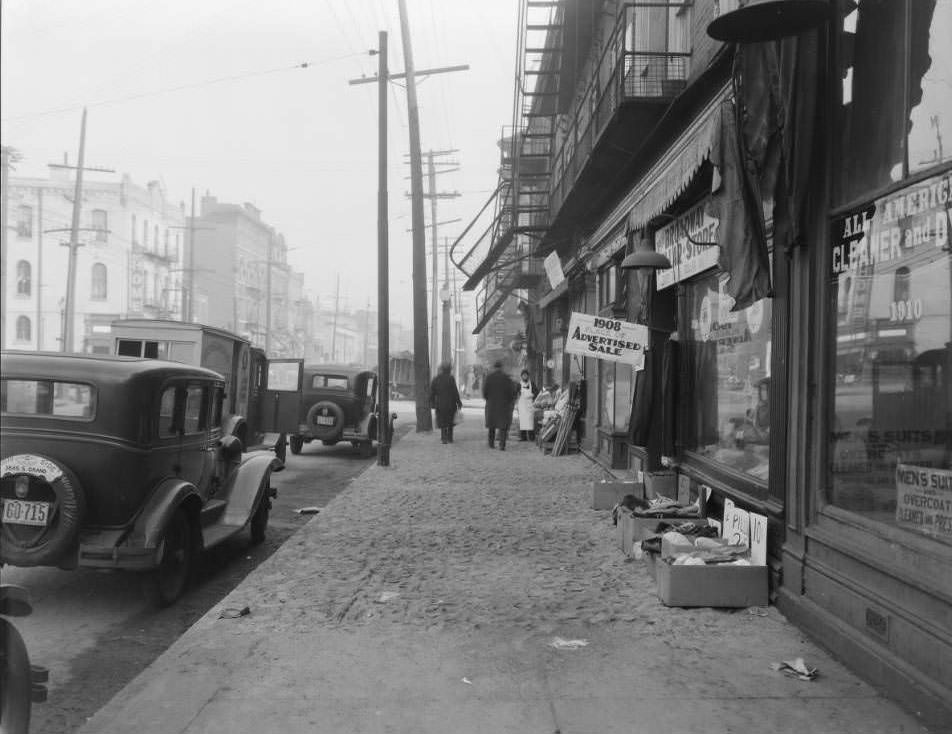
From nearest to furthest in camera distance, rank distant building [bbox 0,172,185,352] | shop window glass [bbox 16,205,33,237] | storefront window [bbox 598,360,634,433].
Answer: storefront window [bbox 598,360,634,433] → shop window glass [bbox 16,205,33,237] → distant building [bbox 0,172,185,352]

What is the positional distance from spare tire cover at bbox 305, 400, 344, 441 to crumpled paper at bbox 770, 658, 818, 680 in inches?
546

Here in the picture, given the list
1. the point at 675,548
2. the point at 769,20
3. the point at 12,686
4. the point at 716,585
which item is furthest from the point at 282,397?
the point at 12,686

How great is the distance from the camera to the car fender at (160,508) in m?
5.96

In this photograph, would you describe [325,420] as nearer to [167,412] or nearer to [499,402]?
[499,402]

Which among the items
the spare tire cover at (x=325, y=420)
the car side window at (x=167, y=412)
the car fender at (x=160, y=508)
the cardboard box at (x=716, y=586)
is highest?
the car side window at (x=167, y=412)

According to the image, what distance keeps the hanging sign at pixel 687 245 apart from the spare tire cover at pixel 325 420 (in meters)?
9.40

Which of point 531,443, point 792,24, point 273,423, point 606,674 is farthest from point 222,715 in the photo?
point 531,443

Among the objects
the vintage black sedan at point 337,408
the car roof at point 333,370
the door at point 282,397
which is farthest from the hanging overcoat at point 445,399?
the door at point 282,397

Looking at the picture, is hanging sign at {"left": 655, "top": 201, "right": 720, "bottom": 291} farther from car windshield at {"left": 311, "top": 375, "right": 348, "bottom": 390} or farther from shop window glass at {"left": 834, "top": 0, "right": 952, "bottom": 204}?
car windshield at {"left": 311, "top": 375, "right": 348, "bottom": 390}

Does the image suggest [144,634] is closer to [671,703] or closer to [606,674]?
[606,674]

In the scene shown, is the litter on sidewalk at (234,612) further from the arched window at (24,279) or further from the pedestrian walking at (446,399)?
the arched window at (24,279)

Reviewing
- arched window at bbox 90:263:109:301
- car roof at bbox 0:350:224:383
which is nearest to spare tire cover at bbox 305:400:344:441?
car roof at bbox 0:350:224:383

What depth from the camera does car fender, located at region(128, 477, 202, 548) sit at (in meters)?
5.96

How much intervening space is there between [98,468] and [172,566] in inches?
42.2
